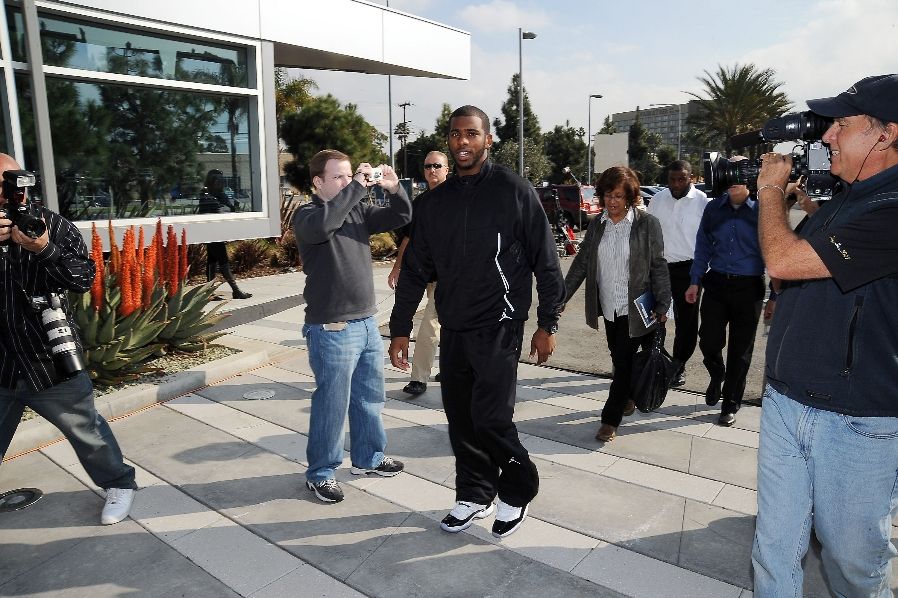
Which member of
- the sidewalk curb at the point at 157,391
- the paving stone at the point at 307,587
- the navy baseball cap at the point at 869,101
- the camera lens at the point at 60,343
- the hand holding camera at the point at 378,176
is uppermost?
the navy baseball cap at the point at 869,101

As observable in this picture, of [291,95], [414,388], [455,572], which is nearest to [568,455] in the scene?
[455,572]

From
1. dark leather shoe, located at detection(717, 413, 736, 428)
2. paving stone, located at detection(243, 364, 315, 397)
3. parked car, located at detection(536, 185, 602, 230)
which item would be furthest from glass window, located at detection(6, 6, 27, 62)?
parked car, located at detection(536, 185, 602, 230)

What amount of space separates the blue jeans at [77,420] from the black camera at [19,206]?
80 centimetres

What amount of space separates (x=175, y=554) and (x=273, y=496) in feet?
2.28

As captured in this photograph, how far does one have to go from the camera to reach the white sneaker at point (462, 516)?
3.35m

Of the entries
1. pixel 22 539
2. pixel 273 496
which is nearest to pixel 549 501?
pixel 273 496

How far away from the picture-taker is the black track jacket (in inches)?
127

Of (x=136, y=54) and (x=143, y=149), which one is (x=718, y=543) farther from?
(x=136, y=54)

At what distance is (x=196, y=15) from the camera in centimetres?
1002

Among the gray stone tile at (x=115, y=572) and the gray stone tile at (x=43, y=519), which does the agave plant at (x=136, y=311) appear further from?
the gray stone tile at (x=115, y=572)

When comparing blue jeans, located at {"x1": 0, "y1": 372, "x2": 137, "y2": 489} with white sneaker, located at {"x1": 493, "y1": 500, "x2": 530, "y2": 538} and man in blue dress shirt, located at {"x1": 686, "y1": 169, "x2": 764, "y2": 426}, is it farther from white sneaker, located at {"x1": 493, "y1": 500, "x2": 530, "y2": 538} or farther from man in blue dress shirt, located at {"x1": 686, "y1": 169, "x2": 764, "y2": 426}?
man in blue dress shirt, located at {"x1": 686, "y1": 169, "x2": 764, "y2": 426}

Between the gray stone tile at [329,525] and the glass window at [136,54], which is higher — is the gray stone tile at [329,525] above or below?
below

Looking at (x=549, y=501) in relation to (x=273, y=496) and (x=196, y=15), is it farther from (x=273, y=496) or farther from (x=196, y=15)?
(x=196, y=15)

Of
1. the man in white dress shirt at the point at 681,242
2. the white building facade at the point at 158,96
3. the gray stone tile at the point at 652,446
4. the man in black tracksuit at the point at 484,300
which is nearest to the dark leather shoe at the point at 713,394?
the man in white dress shirt at the point at 681,242
